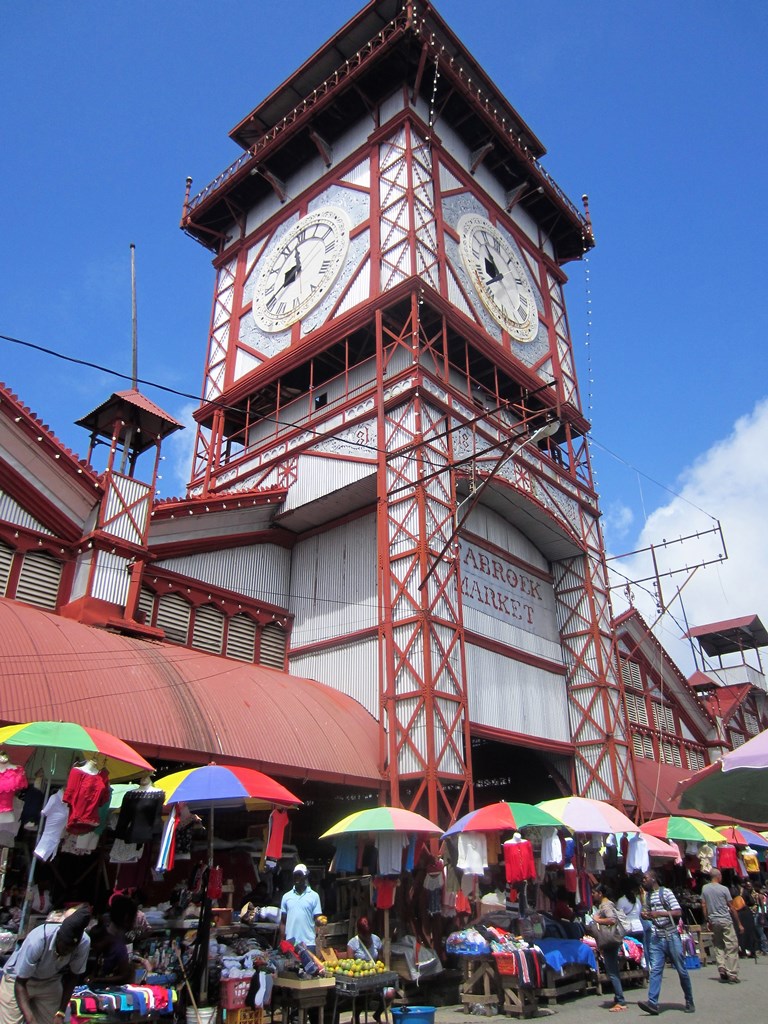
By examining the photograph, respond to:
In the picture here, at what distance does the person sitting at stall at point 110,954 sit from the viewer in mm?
9094

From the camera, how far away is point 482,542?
75.0 ft

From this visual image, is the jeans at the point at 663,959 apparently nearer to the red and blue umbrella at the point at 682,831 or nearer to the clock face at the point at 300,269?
the red and blue umbrella at the point at 682,831

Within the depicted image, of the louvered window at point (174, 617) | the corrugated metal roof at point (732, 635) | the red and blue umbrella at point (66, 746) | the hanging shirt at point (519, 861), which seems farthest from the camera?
the corrugated metal roof at point (732, 635)

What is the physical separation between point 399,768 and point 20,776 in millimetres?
9382

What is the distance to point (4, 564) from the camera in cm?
1628

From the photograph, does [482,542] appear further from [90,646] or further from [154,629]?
[90,646]

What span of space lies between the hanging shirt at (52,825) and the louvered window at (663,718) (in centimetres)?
2717

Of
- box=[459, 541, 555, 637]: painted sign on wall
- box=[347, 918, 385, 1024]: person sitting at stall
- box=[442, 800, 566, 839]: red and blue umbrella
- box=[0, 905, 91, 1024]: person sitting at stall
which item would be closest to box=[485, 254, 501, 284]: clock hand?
box=[459, 541, 555, 637]: painted sign on wall

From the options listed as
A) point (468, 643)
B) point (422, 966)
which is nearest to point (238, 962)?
point (422, 966)

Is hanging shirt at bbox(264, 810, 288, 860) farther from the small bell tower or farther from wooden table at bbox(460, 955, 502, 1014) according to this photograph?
the small bell tower

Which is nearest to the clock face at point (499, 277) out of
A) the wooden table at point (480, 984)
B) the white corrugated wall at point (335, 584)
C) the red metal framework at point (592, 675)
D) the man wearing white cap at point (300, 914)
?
the red metal framework at point (592, 675)

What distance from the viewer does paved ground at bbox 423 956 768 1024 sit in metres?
11.6

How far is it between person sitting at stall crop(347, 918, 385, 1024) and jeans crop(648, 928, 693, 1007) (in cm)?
A: 429

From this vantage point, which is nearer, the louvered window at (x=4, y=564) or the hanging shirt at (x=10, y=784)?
the hanging shirt at (x=10, y=784)
